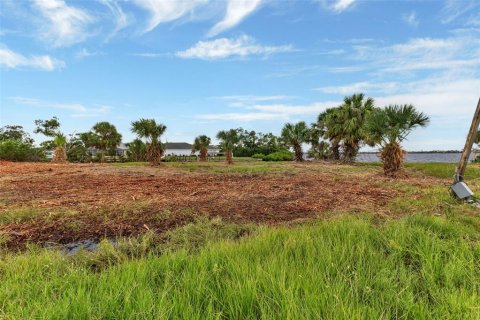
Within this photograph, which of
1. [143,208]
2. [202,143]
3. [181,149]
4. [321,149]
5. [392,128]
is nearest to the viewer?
[143,208]

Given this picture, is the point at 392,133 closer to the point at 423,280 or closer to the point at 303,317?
the point at 423,280

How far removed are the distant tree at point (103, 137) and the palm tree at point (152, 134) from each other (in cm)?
2425

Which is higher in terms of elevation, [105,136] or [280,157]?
[105,136]

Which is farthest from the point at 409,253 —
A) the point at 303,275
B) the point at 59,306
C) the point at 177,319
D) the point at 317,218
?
the point at 59,306

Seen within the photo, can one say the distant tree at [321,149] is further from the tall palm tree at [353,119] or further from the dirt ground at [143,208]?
the dirt ground at [143,208]

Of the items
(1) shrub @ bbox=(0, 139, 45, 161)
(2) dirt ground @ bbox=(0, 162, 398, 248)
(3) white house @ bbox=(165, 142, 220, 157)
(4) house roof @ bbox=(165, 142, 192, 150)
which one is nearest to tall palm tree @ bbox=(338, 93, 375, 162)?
(2) dirt ground @ bbox=(0, 162, 398, 248)

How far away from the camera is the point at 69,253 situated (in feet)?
12.5

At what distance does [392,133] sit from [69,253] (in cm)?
1613

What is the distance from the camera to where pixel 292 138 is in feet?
122

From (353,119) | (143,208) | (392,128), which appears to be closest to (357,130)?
(353,119)

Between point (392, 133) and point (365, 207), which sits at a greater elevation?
point (392, 133)

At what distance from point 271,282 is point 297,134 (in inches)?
1405

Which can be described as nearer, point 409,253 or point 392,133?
point 409,253

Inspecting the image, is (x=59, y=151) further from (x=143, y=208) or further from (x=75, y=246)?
(x=75, y=246)
